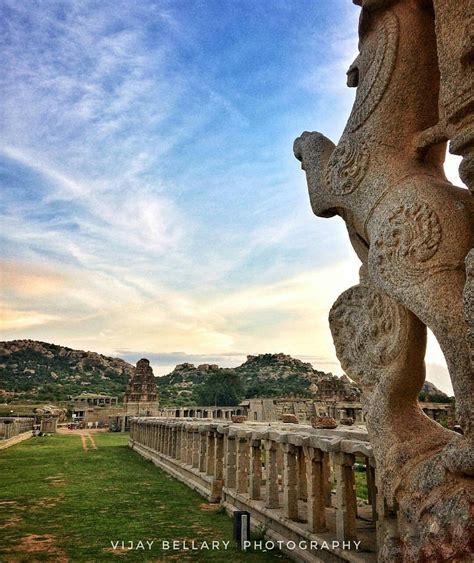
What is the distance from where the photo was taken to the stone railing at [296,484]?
6402mm

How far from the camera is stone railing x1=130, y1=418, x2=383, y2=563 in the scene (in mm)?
6402

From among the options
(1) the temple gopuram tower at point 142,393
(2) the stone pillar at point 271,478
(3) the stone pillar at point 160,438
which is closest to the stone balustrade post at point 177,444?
(3) the stone pillar at point 160,438

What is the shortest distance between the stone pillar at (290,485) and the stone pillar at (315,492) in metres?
0.71

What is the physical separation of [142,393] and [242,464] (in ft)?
142

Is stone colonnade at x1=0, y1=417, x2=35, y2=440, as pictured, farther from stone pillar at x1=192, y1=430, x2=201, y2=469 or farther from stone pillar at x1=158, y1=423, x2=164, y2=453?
stone pillar at x1=192, y1=430, x2=201, y2=469

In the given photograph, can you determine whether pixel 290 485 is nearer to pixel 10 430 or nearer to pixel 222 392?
pixel 10 430

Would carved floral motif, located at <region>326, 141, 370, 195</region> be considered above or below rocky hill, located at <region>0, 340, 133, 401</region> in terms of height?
below

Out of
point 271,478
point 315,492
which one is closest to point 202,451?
point 271,478

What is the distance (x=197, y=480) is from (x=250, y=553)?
267 inches

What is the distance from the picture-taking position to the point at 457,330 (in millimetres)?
3760

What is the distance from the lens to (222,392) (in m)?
62.8

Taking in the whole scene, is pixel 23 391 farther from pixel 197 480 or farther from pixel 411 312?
pixel 411 312

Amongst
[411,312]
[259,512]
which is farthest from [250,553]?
[411,312]

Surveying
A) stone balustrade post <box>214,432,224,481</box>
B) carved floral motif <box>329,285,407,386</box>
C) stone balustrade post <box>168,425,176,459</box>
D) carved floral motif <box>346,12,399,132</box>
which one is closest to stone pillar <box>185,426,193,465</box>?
stone balustrade post <box>168,425,176,459</box>
